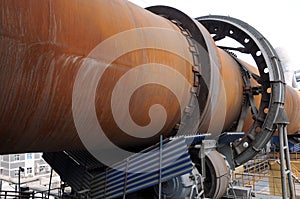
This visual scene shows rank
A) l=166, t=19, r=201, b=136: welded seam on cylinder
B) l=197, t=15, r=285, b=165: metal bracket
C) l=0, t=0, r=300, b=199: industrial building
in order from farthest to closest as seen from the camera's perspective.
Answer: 1. l=197, t=15, r=285, b=165: metal bracket
2. l=166, t=19, r=201, b=136: welded seam on cylinder
3. l=0, t=0, r=300, b=199: industrial building

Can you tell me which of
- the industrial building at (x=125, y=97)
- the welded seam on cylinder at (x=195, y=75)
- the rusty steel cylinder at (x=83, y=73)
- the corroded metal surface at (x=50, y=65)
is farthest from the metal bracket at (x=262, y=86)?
the corroded metal surface at (x=50, y=65)

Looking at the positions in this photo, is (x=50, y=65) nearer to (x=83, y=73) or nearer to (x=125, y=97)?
(x=83, y=73)

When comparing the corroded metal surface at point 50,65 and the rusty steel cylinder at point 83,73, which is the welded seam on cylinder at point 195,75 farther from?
the corroded metal surface at point 50,65

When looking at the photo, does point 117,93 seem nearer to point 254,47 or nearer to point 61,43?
point 61,43

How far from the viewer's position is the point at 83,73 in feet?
Result: 6.84

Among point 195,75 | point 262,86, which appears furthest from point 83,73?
point 262,86

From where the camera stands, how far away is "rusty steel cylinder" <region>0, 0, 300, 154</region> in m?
1.74

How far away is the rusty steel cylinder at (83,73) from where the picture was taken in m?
1.74

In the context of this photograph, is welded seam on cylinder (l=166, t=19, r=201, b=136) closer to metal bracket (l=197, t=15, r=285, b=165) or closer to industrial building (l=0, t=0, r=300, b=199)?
industrial building (l=0, t=0, r=300, b=199)

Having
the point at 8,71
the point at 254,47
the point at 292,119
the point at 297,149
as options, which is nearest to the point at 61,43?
the point at 8,71

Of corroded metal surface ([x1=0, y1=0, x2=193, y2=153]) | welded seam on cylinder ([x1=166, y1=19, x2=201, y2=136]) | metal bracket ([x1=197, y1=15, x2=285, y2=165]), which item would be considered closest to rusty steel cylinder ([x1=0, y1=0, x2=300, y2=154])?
corroded metal surface ([x1=0, y1=0, x2=193, y2=153])

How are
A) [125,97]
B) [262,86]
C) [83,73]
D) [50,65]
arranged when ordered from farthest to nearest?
1. [262,86]
2. [125,97]
3. [83,73]
4. [50,65]

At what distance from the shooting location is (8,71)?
1671mm

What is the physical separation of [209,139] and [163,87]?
1.75m
